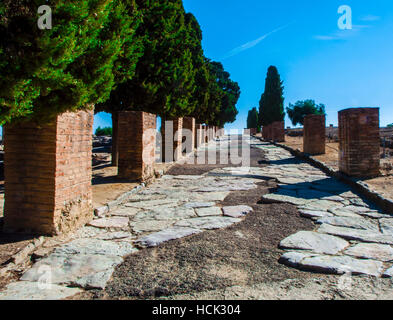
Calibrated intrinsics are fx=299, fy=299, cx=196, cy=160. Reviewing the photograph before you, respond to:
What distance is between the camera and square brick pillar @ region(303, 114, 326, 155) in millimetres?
12305

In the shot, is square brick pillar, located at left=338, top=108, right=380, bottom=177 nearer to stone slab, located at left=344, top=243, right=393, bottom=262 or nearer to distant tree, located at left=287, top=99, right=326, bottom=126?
stone slab, located at left=344, top=243, right=393, bottom=262

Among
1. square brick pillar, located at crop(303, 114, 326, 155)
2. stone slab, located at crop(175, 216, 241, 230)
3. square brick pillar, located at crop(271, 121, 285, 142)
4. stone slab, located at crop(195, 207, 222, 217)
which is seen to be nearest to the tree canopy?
stone slab, located at crop(175, 216, 241, 230)

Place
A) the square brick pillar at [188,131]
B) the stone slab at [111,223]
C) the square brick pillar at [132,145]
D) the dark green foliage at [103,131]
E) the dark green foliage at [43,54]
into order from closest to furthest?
the dark green foliage at [43,54], the stone slab at [111,223], the square brick pillar at [132,145], the square brick pillar at [188,131], the dark green foliage at [103,131]

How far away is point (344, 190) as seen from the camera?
240 inches

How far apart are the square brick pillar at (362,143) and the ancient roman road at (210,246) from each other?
1.84 metres

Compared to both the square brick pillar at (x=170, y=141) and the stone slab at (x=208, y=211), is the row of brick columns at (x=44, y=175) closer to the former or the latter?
the stone slab at (x=208, y=211)

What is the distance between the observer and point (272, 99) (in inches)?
1603

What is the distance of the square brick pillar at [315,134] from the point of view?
1230 centimetres

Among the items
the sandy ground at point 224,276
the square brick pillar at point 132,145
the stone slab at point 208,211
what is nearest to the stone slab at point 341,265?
the sandy ground at point 224,276

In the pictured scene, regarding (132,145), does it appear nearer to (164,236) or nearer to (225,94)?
(164,236)

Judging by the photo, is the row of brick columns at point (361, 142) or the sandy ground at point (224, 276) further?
the row of brick columns at point (361, 142)
